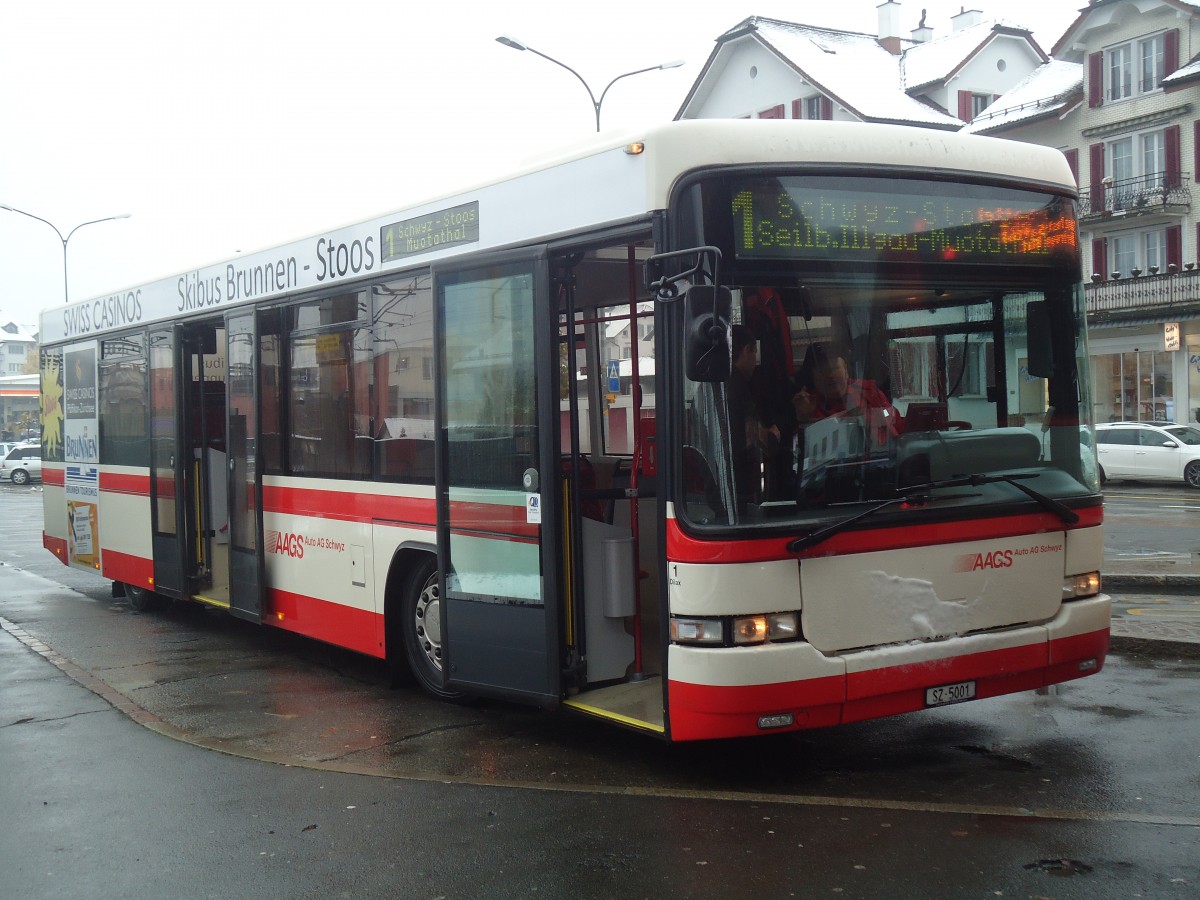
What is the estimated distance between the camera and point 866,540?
5895 millimetres

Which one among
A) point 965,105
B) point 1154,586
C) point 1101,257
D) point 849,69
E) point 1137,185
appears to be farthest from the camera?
point 965,105

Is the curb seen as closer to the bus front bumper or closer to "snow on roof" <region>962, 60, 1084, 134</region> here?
the bus front bumper

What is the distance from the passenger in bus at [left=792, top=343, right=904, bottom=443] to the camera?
5812 mm

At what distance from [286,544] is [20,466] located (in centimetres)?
4776

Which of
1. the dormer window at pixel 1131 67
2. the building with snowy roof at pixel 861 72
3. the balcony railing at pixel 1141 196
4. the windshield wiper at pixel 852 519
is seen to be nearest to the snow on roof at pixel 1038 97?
the dormer window at pixel 1131 67

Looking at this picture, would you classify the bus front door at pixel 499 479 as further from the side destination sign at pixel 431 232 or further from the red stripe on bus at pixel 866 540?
the red stripe on bus at pixel 866 540

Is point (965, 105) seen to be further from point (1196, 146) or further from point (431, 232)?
point (431, 232)

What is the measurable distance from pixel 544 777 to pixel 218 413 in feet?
19.4

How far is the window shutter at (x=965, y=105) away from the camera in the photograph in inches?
2005

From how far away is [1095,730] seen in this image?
278 inches

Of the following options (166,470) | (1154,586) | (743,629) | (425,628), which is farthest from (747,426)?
(1154,586)

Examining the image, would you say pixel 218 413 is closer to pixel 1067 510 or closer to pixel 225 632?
pixel 225 632

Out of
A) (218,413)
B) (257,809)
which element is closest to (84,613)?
(218,413)

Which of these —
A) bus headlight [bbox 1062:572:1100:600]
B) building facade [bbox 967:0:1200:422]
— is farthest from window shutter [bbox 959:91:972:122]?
bus headlight [bbox 1062:572:1100:600]
